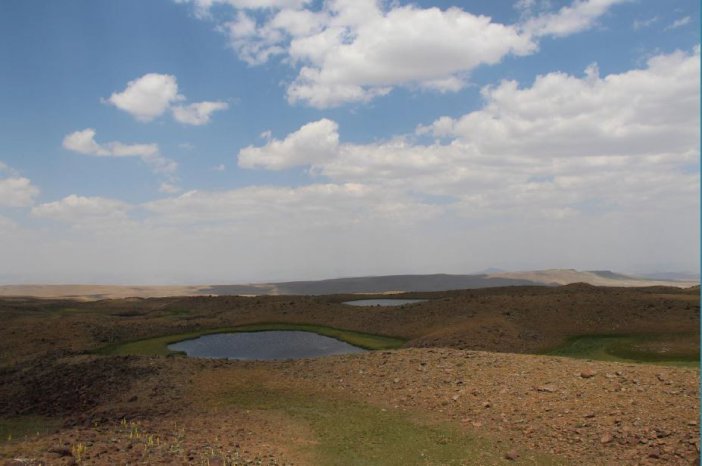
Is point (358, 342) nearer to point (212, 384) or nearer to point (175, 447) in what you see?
→ point (212, 384)

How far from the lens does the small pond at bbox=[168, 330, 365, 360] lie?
4603 cm

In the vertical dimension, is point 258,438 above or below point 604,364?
below

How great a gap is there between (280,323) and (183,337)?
1201 cm

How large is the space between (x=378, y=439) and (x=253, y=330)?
36858mm

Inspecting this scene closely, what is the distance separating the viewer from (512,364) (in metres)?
30.3

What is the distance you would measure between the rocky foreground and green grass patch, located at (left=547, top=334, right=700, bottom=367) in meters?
10.6

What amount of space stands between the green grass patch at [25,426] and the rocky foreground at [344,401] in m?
0.69

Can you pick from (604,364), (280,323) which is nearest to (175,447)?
(604,364)

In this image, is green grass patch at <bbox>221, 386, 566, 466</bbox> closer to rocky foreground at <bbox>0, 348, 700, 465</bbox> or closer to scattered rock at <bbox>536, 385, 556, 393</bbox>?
rocky foreground at <bbox>0, 348, 700, 465</bbox>

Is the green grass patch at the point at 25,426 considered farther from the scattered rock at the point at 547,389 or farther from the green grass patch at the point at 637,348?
the green grass patch at the point at 637,348

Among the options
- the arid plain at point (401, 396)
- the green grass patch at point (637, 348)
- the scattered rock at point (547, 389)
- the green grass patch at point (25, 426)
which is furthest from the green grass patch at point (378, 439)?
the green grass patch at point (637, 348)

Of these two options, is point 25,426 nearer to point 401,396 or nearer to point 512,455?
point 401,396

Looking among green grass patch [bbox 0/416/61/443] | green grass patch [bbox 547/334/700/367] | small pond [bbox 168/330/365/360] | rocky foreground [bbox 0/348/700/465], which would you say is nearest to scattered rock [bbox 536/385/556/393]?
rocky foreground [bbox 0/348/700/465]

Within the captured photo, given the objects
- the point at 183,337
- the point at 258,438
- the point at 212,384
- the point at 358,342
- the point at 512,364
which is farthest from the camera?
the point at 183,337
